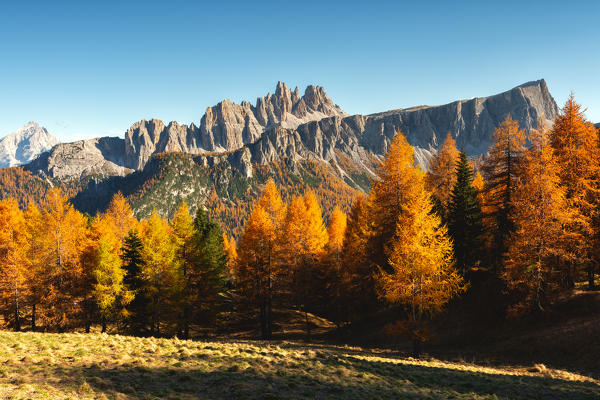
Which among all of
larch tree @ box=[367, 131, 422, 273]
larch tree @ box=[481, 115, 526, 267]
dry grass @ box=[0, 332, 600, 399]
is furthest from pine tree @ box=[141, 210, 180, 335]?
larch tree @ box=[481, 115, 526, 267]

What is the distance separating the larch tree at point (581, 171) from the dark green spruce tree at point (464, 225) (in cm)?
793

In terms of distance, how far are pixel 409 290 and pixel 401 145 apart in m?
10.9

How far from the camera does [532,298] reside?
74.4ft

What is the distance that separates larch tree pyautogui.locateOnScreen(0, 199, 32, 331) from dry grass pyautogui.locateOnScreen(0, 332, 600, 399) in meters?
12.0

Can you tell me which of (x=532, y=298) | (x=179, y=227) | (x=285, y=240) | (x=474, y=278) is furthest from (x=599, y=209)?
(x=179, y=227)

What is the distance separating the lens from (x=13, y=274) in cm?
2617

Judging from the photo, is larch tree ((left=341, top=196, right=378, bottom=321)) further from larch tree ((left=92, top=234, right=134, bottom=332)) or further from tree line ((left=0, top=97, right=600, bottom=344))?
larch tree ((left=92, top=234, right=134, bottom=332))

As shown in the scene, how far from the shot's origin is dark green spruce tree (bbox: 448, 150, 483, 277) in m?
31.4

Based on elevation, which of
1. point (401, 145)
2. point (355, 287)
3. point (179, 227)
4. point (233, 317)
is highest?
point (401, 145)

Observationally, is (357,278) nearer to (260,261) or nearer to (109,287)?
(260,261)

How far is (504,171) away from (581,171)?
5.16 metres

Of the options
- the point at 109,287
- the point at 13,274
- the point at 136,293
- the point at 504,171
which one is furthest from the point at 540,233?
the point at 13,274

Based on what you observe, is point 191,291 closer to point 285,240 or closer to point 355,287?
point 285,240

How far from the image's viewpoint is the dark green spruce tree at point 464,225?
3136cm
